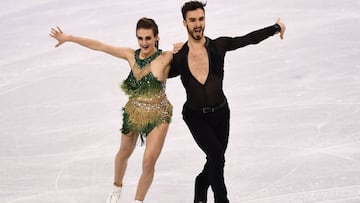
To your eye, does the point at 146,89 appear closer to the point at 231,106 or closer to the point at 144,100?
the point at 144,100

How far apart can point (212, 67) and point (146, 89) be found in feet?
1.55

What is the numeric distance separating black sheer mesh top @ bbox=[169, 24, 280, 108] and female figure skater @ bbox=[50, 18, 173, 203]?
126 mm

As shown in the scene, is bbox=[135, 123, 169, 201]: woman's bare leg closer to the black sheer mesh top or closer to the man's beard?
the black sheer mesh top

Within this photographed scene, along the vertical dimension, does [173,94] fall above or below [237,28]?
below

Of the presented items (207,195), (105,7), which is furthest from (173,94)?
(105,7)

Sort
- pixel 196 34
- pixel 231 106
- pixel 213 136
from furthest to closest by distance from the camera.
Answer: pixel 231 106, pixel 213 136, pixel 196 34

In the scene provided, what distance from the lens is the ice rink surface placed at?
5348 millimetres

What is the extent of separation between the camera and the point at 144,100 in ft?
14.8

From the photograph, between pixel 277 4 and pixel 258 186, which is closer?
pixel 258 186

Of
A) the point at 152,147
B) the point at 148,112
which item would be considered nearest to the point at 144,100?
the point at 148,112

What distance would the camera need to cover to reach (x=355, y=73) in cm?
718

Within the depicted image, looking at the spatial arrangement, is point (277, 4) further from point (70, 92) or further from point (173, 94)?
point (70, 92)

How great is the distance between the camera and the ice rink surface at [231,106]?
5.35m

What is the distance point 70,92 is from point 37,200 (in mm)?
2266
